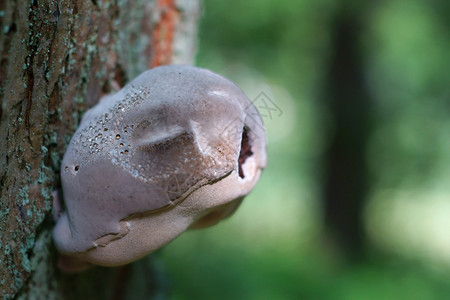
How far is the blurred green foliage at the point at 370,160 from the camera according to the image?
10.1 feet

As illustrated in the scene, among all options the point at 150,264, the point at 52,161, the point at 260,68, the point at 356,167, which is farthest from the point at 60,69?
the point at 260,68

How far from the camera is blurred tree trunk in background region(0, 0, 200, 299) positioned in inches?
24.5

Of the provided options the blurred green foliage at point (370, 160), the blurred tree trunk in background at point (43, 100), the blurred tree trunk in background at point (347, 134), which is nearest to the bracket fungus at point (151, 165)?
the blurred tree trunk in background at point (43, 100)

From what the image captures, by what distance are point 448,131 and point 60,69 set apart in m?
5.20

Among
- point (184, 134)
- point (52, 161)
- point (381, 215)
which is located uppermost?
point (184, 134)

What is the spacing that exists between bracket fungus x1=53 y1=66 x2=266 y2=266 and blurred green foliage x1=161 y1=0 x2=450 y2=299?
2.13 meters

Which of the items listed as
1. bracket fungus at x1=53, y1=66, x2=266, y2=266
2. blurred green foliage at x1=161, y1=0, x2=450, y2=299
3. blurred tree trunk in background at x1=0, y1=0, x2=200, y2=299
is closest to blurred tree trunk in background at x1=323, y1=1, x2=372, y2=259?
blurred green foliage at x1=161, y1=0, x2=450, y2=299

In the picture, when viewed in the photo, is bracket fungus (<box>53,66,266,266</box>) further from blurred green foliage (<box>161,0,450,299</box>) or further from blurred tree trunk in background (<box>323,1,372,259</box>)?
blurred tree trunk in background (<box>323,1,372,259</box>)

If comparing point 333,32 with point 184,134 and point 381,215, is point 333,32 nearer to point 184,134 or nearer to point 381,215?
point 381,215

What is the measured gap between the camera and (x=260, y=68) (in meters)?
6.31

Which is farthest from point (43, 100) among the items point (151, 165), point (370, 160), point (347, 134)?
point (370, 160)

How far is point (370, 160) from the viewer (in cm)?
465

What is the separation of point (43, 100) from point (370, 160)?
443 cm

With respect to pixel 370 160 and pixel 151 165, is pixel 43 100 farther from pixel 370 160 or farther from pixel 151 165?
pixel 370 160
